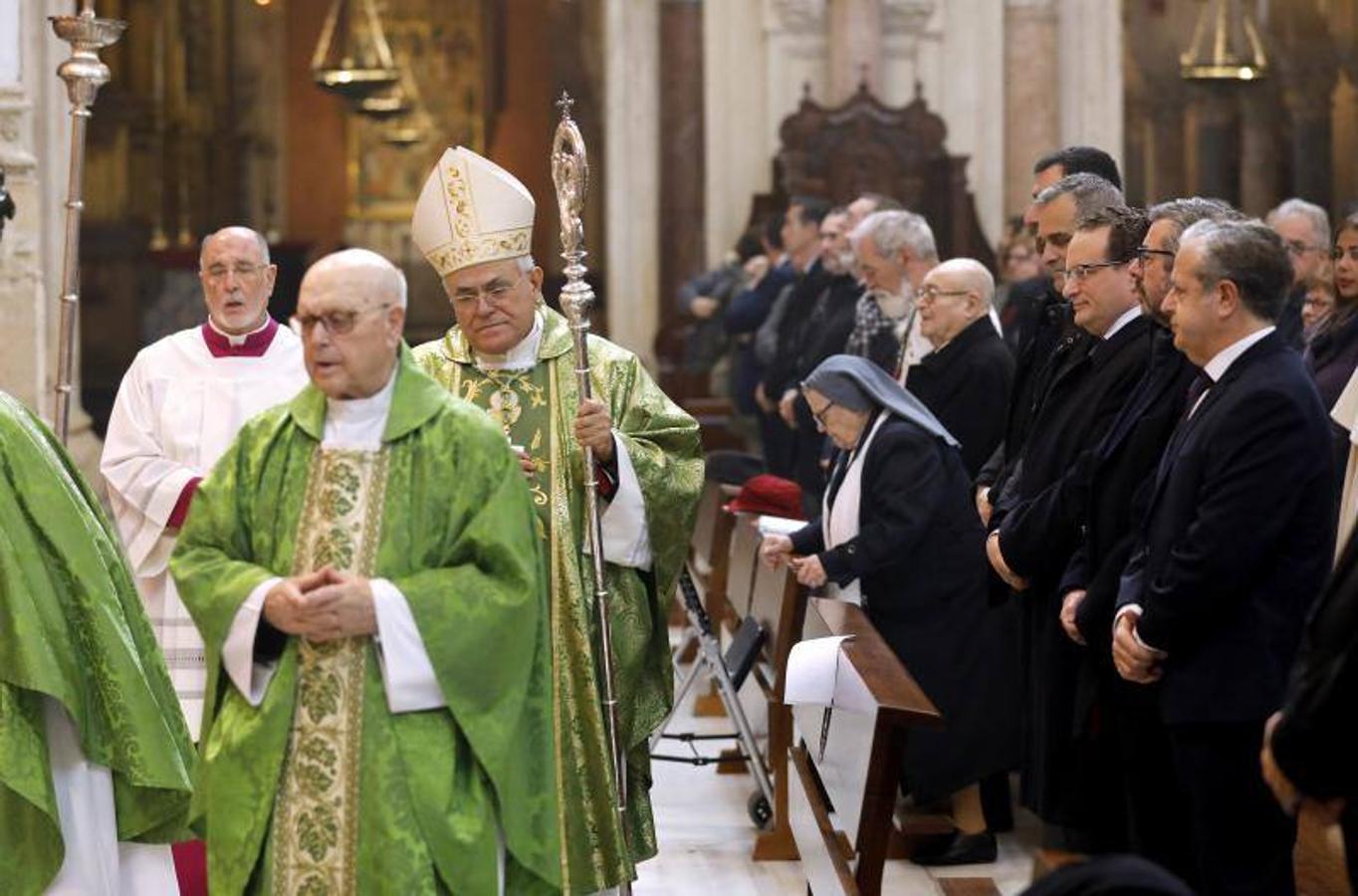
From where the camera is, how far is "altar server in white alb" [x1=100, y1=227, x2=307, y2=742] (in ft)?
23.6

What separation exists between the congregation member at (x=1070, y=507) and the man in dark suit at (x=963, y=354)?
5.60 ft

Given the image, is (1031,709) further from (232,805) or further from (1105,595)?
(232,805)

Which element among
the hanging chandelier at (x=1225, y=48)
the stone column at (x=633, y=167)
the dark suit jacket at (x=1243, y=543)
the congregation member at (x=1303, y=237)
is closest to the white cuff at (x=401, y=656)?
the dark suit jacket at (x=1243, y=543)

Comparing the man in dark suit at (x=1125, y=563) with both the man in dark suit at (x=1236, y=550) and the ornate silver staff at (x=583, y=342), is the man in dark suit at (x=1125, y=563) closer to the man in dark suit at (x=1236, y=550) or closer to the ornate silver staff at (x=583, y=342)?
the man in dark suit at (x=1236, y=550)

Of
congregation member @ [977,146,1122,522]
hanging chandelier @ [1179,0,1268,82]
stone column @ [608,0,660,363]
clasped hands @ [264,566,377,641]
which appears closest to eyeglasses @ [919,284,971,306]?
congregation member @ [977,146,1122,522]

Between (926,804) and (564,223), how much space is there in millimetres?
2701

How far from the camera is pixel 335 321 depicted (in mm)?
4523

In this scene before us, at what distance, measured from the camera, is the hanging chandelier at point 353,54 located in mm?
23047

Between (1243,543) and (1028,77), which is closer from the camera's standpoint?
(1243,543)

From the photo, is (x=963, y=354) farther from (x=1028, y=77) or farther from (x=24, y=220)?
(x=1028, y=77)

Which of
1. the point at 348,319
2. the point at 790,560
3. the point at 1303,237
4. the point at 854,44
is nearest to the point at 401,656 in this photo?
the point at 348,319

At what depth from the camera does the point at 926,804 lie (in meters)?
7.72

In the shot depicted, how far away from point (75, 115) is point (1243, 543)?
3173 millimetres

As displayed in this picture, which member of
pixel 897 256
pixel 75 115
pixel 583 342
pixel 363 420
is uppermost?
pixel 75 115
